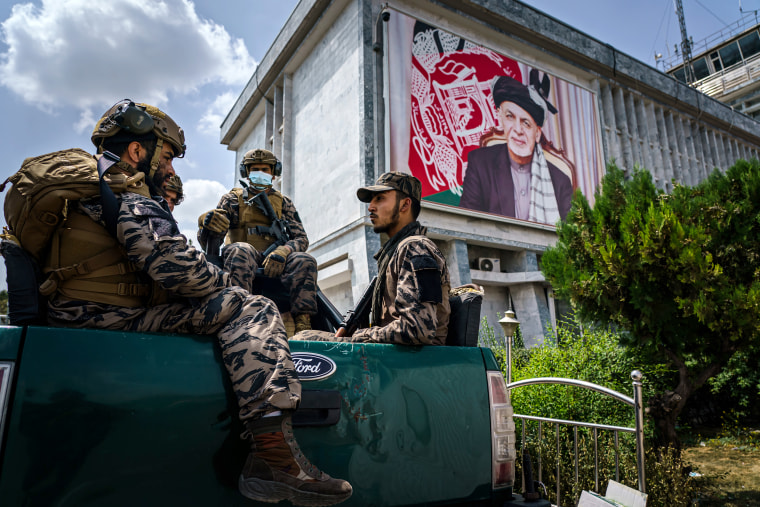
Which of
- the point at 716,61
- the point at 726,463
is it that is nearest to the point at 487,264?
the point at 726,463

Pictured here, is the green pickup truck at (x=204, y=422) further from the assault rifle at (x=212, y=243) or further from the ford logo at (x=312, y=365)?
the assault rifle at (x=212, y=243)

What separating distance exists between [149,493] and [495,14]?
17.6 meters

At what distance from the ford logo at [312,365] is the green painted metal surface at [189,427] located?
0.09ft

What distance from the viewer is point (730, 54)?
Result: 34094 millimetres

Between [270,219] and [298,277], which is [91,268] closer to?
[298,277]

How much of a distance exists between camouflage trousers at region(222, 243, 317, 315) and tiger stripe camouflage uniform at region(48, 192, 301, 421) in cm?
163

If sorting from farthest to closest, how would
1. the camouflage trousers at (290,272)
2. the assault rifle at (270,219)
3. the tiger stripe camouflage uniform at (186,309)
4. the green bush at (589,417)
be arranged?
the green bush at (589,417), the assault rifle at (270,219), the camouflage trousers at (290,272), the tiger stripe camouflage uniform at (186,309)

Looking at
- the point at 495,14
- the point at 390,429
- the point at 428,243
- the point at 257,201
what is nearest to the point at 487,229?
the point at 495,14

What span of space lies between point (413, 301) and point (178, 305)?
1116mm

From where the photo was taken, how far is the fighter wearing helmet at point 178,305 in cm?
147

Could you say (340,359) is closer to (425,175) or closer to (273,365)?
(273,365)

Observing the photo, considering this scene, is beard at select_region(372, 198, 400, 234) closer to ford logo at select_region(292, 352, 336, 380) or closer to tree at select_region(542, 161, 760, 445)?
ford logo at select_region(292, 352, 336, 380)

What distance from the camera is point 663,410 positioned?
22.5ft

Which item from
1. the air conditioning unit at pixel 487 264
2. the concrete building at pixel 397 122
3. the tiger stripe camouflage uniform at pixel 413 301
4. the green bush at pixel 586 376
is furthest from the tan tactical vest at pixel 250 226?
the air conditioning unit at pixel 487 264
